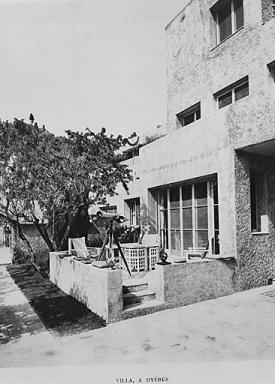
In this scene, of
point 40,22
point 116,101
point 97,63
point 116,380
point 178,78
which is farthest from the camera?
point 178,78

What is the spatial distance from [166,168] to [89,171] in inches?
109

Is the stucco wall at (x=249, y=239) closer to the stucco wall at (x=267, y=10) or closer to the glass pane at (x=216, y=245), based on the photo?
the glass pane at (x=216, y=245)

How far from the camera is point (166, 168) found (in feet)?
34.6

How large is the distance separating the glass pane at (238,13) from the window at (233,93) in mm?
1914

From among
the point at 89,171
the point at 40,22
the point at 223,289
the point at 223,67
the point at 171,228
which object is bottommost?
the point at 223,289

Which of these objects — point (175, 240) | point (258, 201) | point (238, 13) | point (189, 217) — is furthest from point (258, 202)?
point (238, 13)

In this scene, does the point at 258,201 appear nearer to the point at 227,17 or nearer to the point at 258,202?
the point at 258,202

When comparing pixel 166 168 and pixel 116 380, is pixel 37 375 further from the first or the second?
pixel 166 168

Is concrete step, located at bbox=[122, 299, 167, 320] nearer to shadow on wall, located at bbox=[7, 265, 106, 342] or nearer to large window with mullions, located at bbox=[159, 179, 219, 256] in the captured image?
shadow on wall, located at bbox=[7, 265, 106, 342]

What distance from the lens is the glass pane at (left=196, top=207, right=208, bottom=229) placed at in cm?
945

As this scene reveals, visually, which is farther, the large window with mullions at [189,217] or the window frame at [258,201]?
the large window with mullions at [189,217]

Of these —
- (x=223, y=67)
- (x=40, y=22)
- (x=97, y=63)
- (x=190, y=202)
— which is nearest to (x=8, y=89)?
(x=40, y=22)

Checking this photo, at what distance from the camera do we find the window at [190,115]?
11.8 meters

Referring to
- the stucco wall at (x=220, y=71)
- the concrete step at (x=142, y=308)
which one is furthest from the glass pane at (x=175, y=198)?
the concrete step at (x=142, y=308)
